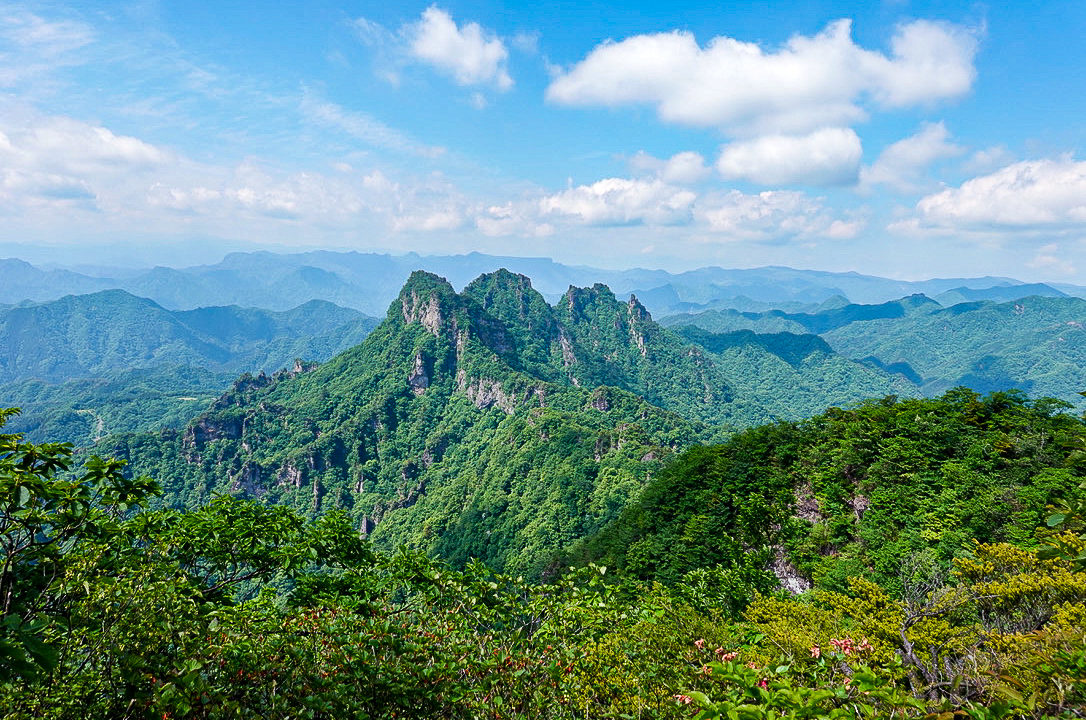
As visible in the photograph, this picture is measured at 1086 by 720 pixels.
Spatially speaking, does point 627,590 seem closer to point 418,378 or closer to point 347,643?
point 347,643

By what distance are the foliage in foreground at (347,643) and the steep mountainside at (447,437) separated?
148 ft

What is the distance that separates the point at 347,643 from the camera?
6.45m

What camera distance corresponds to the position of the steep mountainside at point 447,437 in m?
67.9

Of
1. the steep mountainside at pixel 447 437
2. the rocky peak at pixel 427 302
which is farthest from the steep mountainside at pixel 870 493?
the rocky peak at pixel 427 302

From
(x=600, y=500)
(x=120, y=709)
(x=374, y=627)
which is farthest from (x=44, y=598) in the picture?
(x=600, y=500)

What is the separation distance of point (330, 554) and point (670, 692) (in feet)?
22.6

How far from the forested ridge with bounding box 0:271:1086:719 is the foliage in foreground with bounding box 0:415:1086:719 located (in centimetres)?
5

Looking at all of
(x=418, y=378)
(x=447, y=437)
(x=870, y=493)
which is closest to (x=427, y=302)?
(x=418, y=378)

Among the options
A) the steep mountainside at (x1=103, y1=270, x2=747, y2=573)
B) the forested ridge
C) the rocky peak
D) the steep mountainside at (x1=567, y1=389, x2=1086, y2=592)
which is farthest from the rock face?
the steep mountainside at (x1=567, y1=389, x2=1086, y2=592)

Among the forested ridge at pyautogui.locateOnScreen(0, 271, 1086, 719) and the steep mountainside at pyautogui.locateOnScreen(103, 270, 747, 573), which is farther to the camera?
the steep mountainside at pyautogui.locateOnScreen(103, 270, 747, 573)

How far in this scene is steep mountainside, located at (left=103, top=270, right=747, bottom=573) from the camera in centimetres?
6788

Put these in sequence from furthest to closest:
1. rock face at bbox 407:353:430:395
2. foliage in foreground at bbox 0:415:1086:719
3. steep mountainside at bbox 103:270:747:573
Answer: rock face at bbox 407:353:430:395, steep mountainside at bbox 103:270:747:573, foliage in foreground at bbox 0:415:1086:719

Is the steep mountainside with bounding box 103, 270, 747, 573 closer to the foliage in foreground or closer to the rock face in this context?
the rock face

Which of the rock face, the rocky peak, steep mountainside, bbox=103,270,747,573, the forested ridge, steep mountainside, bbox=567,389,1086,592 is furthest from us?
the rocky peak
